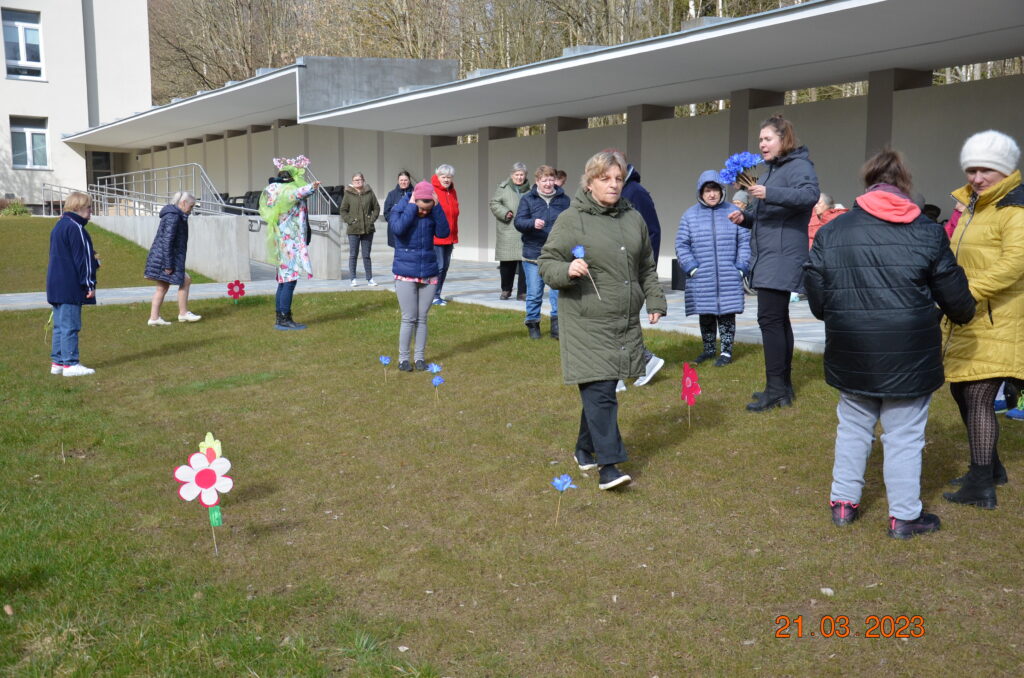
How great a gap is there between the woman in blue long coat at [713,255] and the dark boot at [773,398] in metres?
1.48

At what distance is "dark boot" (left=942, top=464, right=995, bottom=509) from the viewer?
4.73 meters

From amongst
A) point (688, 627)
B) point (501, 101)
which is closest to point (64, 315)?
point (688, 627)

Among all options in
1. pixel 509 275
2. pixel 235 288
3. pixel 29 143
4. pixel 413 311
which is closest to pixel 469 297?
pixel 509 275

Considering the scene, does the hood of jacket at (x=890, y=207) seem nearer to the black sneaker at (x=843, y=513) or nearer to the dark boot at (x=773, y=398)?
the black sneaker at (x=843, y=513)

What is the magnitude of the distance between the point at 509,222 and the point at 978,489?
8.02 m

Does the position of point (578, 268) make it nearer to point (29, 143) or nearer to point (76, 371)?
point (76, 371)

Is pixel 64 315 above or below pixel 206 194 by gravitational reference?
below

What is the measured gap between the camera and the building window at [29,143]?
118 feet

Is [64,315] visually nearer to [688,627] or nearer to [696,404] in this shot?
[696,404]

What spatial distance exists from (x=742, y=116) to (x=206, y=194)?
14970 millimetres

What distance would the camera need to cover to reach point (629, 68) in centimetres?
1431

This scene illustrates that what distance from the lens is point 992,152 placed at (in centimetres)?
440

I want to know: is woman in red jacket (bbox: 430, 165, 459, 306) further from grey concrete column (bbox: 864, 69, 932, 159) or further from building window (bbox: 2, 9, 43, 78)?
building window (bbox: 2, 9, 43, 78)

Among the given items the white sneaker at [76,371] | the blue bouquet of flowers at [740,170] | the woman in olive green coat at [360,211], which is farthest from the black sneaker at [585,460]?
the woman in olive green coat at [360,211]
